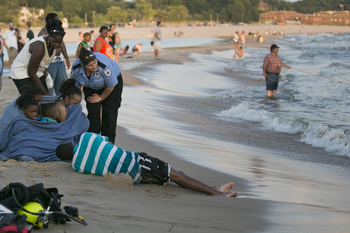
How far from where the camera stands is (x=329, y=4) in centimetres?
15162

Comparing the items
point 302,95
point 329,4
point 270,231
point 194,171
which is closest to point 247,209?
point 270,231

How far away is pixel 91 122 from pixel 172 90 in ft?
24.6

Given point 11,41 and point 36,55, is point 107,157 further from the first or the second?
point 11,41

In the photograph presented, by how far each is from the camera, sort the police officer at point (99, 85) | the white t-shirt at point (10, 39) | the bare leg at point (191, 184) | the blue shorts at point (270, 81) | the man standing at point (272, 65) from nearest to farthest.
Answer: the bare leg at point (191, 184) < the police officer at point (99, 85) < the man standing at point (272, 65) < the blue shorts at point (270, 81) < the white t-shirt at point (10, 39)

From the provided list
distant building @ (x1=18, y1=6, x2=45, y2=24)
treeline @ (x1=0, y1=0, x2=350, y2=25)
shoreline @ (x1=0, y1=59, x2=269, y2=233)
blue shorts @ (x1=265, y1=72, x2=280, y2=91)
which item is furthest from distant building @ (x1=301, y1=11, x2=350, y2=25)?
shoreline @ (x1=0, y1=59, x2=269, y2=233)

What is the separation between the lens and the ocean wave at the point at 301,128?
6927 millimetres

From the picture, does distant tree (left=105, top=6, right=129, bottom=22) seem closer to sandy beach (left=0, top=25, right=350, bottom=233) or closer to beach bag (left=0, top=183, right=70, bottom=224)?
sandy beach (left=0, top=25, right=350, bottom=233)

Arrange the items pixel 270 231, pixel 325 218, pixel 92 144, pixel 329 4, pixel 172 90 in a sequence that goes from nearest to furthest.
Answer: pixel 270 231 < pixel 325 218 < pixel 92 144 < pixel 172 90 < pixel 329 4

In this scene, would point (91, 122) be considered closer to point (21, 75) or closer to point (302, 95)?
point (21, 75)

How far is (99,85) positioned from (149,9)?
112398 millimetres

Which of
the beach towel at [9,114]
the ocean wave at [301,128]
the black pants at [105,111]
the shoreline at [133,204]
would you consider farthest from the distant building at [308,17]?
the shoreline at [133,204]

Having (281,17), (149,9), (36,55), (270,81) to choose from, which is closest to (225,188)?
(36,55)

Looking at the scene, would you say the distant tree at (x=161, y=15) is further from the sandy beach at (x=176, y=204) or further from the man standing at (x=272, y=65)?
the sandy beach at (x=176, y=204)

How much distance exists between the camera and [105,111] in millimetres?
4887
